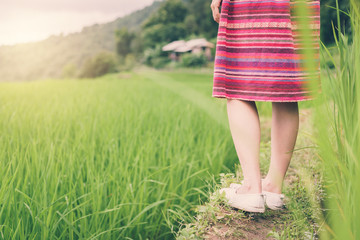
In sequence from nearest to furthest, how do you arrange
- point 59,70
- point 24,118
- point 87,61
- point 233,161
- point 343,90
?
1. point 343,90
2. point 233,161
3. point 24,118
4. point 87,61
5. point 59,70

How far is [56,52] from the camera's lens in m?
33.2

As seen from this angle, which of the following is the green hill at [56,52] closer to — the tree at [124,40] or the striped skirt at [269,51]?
the tree at [124,40]

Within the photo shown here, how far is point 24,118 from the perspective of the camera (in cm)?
264

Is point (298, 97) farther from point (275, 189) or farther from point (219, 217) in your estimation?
point (219, 217)

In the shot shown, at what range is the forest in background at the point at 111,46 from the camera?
24094 mm

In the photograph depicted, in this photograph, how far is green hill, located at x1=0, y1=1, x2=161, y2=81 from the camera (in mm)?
28656

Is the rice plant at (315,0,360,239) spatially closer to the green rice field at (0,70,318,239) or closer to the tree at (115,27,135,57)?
the green rice field at (0,70,318,239)

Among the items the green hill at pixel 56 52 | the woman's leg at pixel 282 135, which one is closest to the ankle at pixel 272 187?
the woman's leg at pixel 282 135

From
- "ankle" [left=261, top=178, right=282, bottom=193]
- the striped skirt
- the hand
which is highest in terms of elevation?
the hand

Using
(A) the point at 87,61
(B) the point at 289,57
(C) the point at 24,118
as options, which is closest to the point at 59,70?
(A) the point at 87,61

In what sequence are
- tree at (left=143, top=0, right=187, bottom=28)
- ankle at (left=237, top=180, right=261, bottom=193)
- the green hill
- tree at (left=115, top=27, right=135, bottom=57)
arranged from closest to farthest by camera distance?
ankle at (left=237, top=180, right=261, bottom=193), the green hill, tree at (left=143, top=0, right=187, bottom=28), tree at (left=115, top=27, right=135, bottom=57)

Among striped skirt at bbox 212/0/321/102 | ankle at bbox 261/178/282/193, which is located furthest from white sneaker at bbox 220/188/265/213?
striped skirt at bbox 212/0/321/102

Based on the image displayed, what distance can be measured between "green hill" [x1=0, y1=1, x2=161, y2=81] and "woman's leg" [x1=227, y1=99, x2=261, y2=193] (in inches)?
1053

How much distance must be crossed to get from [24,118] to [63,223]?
1.70 meters
